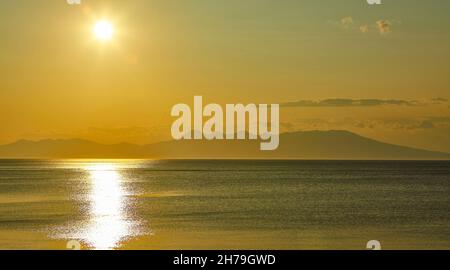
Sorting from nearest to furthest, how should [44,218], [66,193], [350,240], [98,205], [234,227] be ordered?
1. [350,240]
2. [234,227]
3. [44,218]
4. [98,205]
5. [66,193]

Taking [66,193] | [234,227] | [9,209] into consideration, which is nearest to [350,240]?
[234,227]

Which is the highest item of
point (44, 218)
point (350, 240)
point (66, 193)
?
point (66, 193)

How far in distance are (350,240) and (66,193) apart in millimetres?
51924

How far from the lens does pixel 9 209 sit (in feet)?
192

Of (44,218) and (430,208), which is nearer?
(44,218)

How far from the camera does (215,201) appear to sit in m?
67.1

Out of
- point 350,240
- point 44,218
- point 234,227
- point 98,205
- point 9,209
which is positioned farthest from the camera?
point 98,205
